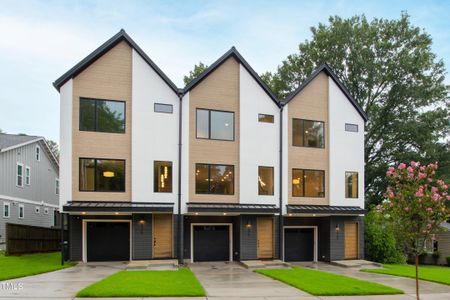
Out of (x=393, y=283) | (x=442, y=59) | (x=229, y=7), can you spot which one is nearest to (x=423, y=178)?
(x=393, y=283)

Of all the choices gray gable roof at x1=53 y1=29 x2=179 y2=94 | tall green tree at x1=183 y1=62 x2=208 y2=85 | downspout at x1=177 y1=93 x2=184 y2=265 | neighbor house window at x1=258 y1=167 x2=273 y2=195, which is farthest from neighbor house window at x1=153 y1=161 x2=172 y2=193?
tall green tree at x1=183 y1=62 x2=208 y2=85

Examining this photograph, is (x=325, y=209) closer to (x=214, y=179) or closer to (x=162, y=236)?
(x=214, y=179)

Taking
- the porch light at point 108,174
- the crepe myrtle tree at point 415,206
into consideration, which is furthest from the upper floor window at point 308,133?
the crepe myrtle tree at point 415,206

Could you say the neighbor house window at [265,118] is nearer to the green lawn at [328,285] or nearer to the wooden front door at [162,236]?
the wooden front door at [162,236]

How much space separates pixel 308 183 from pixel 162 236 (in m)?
9.04

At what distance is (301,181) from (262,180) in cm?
248

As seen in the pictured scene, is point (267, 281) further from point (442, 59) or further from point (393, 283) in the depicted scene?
point (442, 59)

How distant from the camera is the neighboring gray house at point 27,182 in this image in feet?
87.7

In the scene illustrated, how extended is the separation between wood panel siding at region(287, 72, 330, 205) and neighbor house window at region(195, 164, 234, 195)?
3.63 m

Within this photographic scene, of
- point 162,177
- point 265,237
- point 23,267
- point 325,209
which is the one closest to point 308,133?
point 325,209

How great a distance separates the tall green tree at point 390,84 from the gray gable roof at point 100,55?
17652mm

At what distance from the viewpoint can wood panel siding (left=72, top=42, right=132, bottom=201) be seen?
19.7 metres

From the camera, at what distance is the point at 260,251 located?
22203mm

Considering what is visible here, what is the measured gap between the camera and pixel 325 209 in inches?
872
